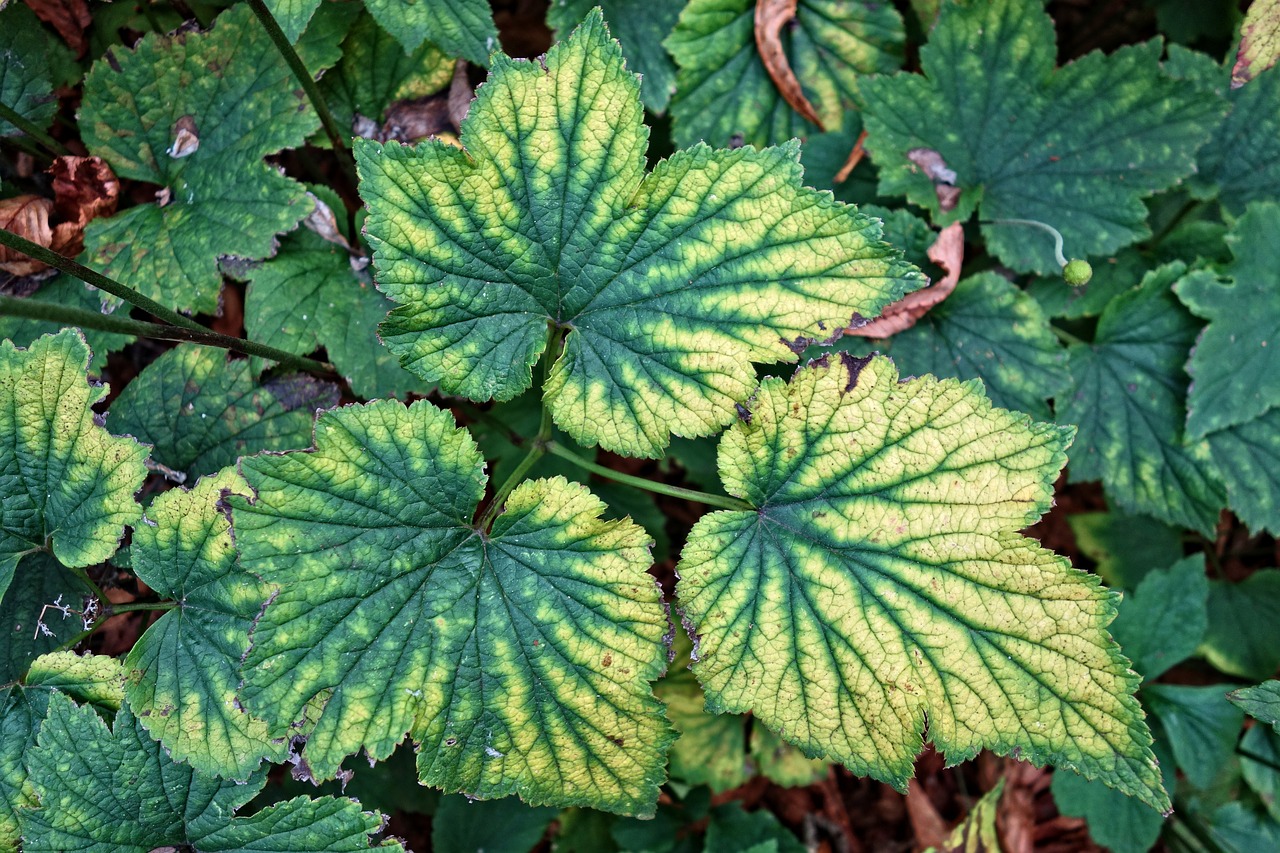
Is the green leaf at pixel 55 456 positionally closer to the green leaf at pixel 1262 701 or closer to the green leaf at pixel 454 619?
the green leaf at pixel 454 619

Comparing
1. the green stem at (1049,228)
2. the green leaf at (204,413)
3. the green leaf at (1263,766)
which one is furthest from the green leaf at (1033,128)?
the green leaf at (1263,766)

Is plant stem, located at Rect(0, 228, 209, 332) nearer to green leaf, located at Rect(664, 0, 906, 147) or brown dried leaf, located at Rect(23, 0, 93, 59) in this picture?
brown dried leaf, located at Rect(23, 0, 93, 59)

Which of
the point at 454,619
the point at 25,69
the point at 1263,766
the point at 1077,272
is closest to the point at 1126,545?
the point at 1263,766

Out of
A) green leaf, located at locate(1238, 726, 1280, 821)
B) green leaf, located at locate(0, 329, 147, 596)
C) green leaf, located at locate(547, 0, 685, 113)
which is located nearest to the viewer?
green leaf, located at locate(0, 329, 147, 596)

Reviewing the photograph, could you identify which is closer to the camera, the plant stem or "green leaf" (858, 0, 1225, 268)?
the plant stem

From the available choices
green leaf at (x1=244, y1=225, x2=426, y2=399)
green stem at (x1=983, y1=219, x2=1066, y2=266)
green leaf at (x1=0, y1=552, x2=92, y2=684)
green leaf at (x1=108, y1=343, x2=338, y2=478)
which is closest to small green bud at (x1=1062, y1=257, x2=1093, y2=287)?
green stem at (x1=983, y1=219, x2=1066, y2=266)

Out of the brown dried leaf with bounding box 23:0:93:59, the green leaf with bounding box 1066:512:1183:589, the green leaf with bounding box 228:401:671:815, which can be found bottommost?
the green leaf with bounding box 1066:512:1183:589

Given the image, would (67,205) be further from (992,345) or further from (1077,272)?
(1077,272)
